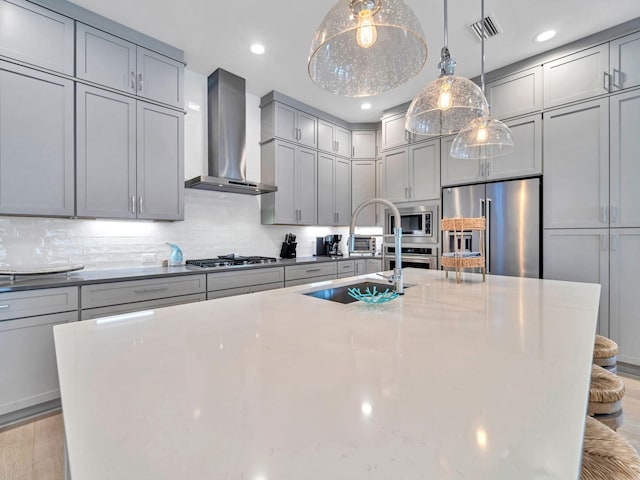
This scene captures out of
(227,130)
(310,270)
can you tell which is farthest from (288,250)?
(227,130)

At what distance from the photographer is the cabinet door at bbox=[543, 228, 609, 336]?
261cm

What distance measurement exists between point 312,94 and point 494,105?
2017 mm

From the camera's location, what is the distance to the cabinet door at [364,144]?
463cm

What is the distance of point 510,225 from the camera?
119 inches

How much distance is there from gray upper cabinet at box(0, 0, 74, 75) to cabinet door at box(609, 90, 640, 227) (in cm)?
430

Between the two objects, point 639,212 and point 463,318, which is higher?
point 639,212

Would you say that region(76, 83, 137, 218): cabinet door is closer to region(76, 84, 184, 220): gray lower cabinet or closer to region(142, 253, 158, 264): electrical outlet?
region(76, 84, 184, 220): gray lower cabinet

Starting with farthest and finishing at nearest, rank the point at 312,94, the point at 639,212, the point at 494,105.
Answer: the point at 312,94 → the point at 494,105 → the point at 639,212

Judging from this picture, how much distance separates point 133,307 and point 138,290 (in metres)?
0.13

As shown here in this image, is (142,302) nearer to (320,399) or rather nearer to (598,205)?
(320,399)

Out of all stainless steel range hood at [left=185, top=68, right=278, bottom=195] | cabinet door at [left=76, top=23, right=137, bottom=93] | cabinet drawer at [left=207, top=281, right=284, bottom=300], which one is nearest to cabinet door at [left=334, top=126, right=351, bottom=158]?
stainless steel range hood at [left=185, top=68, right=278, bottom=195]

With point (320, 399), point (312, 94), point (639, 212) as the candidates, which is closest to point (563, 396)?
point (320, 399)

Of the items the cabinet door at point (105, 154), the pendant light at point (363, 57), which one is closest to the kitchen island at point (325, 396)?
the pendant light at point (363, 57)

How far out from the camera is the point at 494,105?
3240 mm
